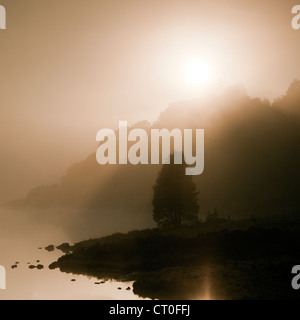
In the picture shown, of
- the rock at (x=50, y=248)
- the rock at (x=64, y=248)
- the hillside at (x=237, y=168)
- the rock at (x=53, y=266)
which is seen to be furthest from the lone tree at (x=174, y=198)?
the hillside at (x=237, y=168)

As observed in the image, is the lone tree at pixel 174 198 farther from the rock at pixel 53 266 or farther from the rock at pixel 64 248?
the rock at pixel 53 266

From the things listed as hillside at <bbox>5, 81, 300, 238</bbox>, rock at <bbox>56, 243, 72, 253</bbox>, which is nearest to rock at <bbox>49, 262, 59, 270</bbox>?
rock at <bbox>56, 243, 72, 253</bbox>

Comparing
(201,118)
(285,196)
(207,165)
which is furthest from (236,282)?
(201,118)

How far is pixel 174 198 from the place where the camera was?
4934cm

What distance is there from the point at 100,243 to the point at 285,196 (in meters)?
88.0

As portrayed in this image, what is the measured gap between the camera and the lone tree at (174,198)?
162 ft

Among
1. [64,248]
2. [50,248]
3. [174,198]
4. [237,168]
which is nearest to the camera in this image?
[64,248]

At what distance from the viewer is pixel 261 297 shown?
24.6 meters

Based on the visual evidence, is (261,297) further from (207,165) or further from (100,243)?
(207,165)

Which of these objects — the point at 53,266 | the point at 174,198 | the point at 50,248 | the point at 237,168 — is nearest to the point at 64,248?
the point at 50,248

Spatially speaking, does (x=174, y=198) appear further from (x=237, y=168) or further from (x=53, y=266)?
(x=237, y=168)

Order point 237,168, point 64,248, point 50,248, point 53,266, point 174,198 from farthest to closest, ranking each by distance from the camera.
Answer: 1. point 237,168
2. point 50,248
3. point 174,198
4. point 64,248
5. point 53,266

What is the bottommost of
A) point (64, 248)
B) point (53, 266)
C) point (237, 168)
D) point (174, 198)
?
point (53, 266)

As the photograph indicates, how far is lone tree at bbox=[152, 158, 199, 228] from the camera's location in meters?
49.3
